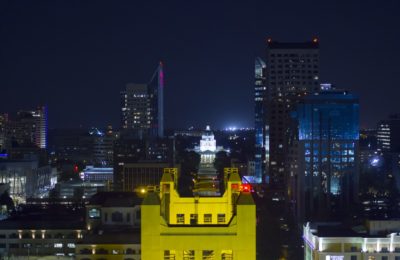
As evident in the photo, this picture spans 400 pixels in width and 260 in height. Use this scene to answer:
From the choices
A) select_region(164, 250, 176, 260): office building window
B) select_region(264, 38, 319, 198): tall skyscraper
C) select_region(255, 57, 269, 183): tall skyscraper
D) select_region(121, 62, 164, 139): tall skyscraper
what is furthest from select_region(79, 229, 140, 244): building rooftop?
select_region(121, 62, 164, 139): tall skyscraper

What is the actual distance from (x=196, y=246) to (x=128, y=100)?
130 metres

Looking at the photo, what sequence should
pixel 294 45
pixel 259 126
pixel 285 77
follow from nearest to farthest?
pixel 285 77
pixel 294 45
pixel 259 126

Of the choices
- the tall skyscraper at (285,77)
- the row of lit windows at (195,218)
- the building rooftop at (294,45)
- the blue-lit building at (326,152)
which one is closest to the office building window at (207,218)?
the row of lit windows at (195,218)

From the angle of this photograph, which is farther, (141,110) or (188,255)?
(141,110)

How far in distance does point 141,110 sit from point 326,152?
3514 inches

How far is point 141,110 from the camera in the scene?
449ft

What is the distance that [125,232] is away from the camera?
28812 millimetres

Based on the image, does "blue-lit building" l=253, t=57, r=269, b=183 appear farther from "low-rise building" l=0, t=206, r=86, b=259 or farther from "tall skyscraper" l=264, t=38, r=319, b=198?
"low-rise building" l=0, t=206, r=86, b=259

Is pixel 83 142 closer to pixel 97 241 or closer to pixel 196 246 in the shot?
pixel 97 241

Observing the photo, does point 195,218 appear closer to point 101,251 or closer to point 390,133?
point 101,251

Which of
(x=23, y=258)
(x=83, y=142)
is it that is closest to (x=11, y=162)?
(x=23, y=258)

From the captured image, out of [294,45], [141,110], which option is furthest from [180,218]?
[141,110]

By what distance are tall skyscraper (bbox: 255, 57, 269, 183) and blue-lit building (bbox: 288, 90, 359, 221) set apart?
2188 centimetres

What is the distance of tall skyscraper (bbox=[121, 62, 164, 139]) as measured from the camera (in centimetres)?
13475
